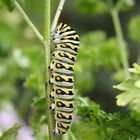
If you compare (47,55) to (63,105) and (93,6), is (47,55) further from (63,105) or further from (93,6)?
(93,6)

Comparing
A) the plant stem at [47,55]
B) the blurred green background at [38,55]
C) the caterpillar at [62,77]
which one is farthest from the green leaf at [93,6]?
the plant stem at [47,55]

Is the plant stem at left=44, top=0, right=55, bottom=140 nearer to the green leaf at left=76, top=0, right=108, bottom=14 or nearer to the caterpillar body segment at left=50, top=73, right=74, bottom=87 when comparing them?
the caterpillar body segment at left=50, top=73, right=74, bottom=87

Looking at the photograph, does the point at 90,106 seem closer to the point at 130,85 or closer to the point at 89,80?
the point at 130,85

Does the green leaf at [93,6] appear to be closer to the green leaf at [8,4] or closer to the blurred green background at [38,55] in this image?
the blurred green background at [38,55]

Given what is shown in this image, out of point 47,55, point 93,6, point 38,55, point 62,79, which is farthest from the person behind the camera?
point 93,6

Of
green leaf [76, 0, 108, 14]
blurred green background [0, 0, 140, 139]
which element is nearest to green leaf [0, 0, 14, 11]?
blurred green background [0, 0, 140, 139]

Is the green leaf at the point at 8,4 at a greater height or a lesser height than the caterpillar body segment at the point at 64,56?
greater

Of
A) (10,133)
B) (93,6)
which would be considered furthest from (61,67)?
(93,6)

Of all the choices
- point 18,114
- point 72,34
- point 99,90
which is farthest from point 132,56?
point 72,34
